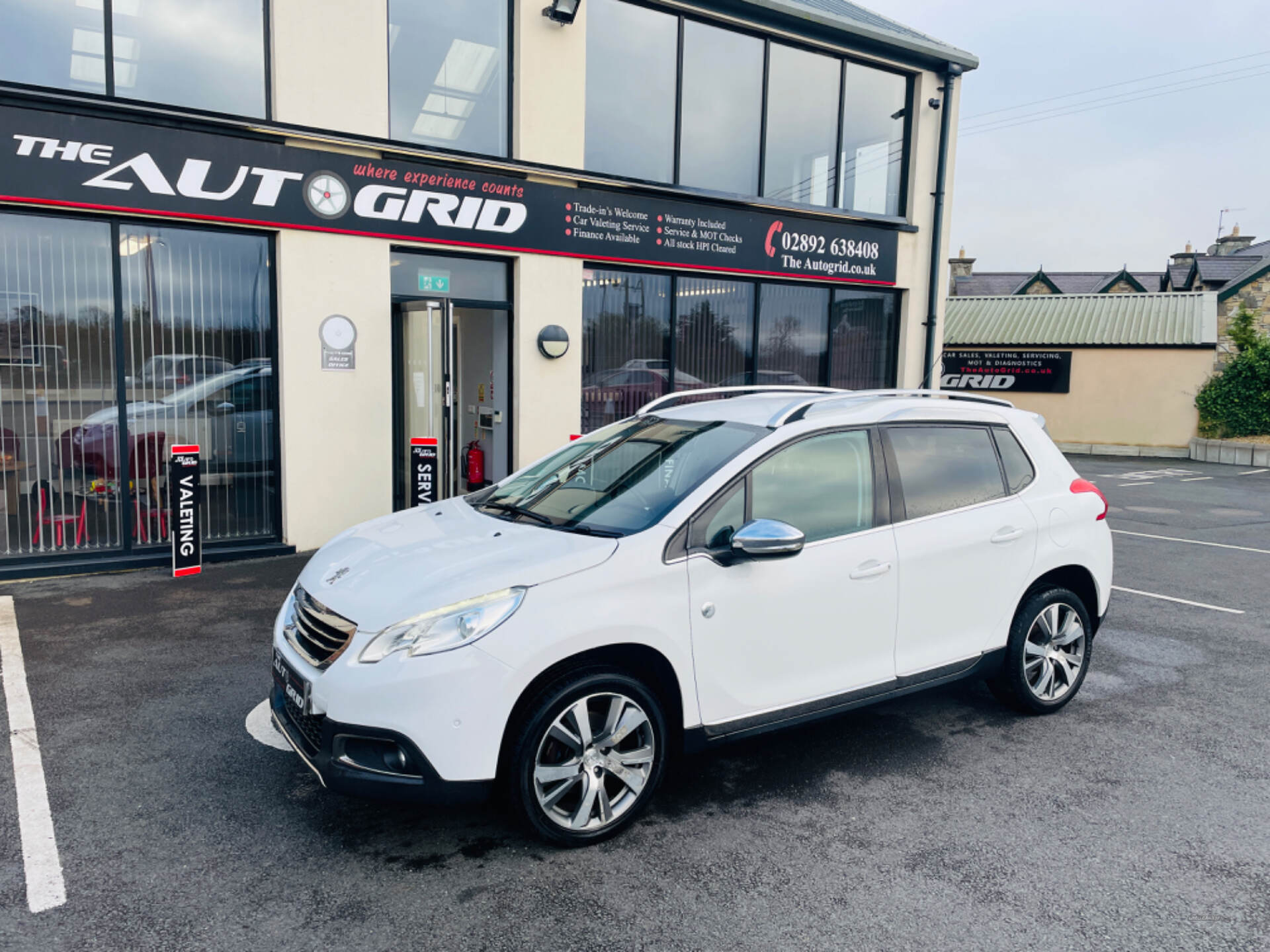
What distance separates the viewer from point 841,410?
4.26m

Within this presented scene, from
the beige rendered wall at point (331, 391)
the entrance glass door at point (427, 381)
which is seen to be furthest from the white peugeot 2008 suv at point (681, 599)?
the beige rendered wall at point (331, 391)

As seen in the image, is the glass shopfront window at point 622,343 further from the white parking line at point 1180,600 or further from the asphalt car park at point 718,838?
the asphalt car park at point 718,838

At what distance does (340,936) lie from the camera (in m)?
2.80

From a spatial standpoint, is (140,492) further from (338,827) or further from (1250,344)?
(1250,344)

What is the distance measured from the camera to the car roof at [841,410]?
4.17 meters

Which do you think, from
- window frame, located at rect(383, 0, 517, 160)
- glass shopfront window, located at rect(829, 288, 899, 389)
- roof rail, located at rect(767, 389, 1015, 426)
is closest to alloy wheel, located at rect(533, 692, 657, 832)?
roof rail, located at rect(767, 389, 1015, 426)

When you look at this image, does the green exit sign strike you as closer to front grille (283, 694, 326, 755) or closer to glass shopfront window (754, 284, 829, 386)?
glass shopfront window (754, 284, 829, 386)

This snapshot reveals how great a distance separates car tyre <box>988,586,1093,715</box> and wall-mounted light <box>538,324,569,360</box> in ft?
20.0

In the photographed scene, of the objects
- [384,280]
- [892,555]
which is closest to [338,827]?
[892,555]

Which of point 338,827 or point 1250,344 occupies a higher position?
point 1250,344

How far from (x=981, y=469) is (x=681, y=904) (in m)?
2.74

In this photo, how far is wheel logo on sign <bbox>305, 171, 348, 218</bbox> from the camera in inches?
318

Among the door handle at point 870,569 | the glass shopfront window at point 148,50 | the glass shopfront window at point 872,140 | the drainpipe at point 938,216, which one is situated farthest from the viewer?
the drainpipe at point 938,216

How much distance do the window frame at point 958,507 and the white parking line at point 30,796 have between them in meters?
3.69
